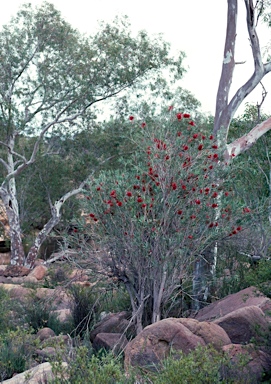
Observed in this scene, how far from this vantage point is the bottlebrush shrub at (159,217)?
25.9ft

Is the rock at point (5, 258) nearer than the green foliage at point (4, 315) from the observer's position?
No

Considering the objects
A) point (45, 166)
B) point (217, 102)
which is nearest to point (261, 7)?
point (217, 102)

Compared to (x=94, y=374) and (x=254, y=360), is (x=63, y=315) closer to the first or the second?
(x=254, y=360)

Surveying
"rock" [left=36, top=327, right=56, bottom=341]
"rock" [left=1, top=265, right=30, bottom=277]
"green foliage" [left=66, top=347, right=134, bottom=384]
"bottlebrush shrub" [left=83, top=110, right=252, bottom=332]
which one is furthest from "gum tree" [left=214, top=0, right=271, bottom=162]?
"rock" [left=1, top=265, right=30, bottom=277]

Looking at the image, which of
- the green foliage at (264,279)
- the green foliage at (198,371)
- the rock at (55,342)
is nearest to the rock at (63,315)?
the rock at (55,342)

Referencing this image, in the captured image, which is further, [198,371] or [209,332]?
[209,332]

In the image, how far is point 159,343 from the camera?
6.07 metres

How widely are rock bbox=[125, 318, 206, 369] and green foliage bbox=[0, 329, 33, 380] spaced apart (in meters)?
1.20

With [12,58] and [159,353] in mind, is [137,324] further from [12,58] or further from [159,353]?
[12,58]

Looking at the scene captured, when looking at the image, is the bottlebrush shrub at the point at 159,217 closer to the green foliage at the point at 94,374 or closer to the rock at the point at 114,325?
the rock at the point at 114,325

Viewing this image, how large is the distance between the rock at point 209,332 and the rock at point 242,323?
9.2 inches

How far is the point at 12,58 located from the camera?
24.0 metres

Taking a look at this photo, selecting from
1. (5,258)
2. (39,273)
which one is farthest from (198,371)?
(5,258)

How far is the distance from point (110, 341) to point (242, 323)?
68.8 inches
